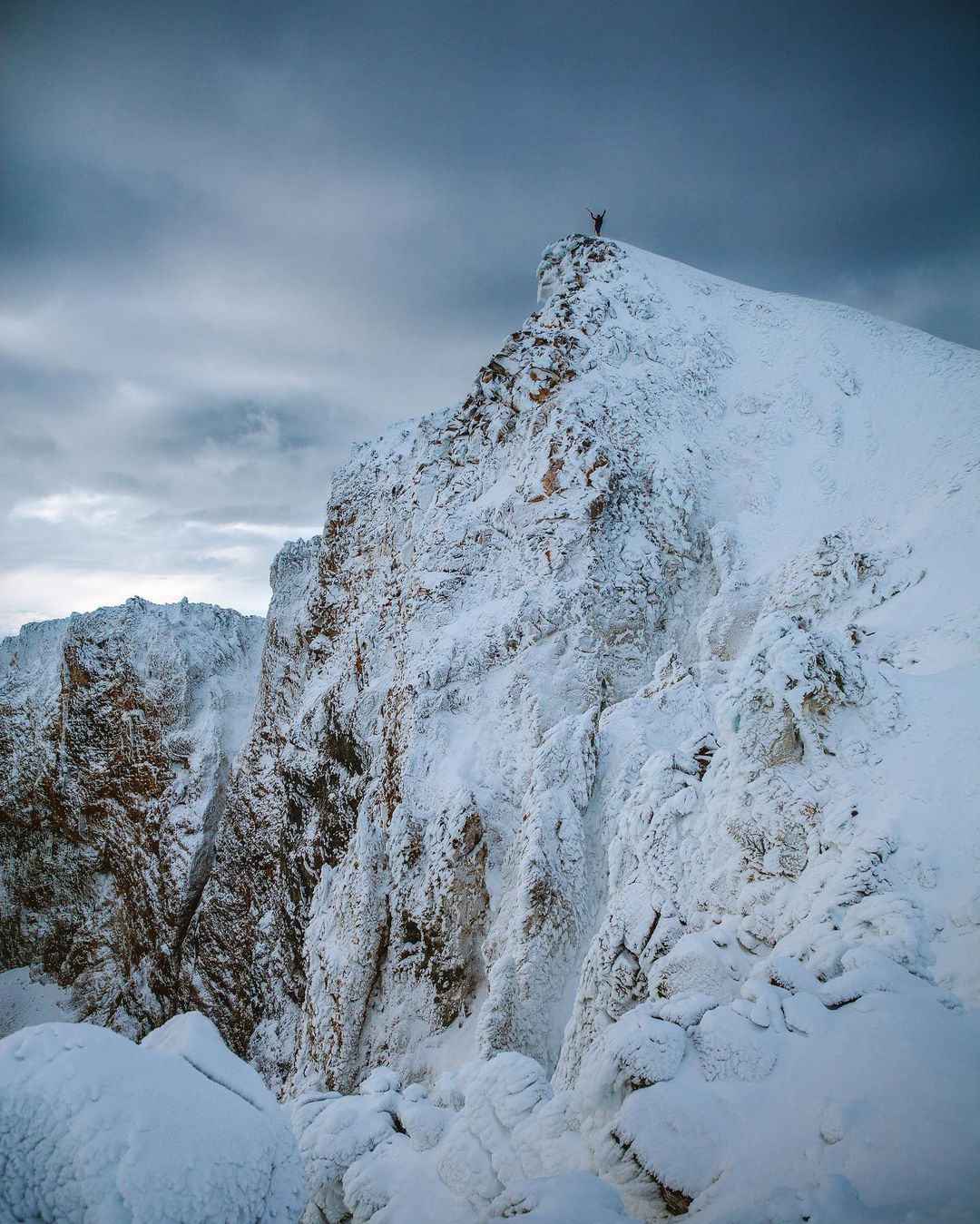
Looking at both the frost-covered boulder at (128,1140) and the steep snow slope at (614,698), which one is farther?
the steep snow slope at (614,698)

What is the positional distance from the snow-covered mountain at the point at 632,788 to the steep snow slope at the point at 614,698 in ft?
0.36

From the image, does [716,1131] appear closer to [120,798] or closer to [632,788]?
[632,788]

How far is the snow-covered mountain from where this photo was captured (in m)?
6.01

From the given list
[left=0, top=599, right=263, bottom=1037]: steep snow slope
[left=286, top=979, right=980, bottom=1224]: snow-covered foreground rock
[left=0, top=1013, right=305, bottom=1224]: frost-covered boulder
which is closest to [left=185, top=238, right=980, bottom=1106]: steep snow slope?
[left=286, top=979, right=980, bottom=1224]: snow-covered foreground rock

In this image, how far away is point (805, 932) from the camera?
831cm

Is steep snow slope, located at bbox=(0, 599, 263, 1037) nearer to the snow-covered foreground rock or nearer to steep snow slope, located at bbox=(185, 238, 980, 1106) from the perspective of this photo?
steep snow slope, located at bbox=(185, 238, 980, 1106)

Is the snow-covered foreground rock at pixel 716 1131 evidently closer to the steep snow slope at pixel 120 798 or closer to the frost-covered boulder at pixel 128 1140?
the frost-covered boulder at pixel 128 1140

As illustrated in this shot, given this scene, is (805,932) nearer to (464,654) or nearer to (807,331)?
(464,654)

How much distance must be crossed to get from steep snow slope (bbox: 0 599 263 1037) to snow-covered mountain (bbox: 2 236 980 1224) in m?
2.78

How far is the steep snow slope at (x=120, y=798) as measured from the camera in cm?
4009

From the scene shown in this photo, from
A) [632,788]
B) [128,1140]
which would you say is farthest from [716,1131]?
[632,788]

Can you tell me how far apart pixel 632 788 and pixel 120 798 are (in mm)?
41694

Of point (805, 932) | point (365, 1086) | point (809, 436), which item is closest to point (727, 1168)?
point (805, 932)

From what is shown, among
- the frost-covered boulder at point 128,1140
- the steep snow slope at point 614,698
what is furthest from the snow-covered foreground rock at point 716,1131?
the frost-covered boulder at point 128,1140
